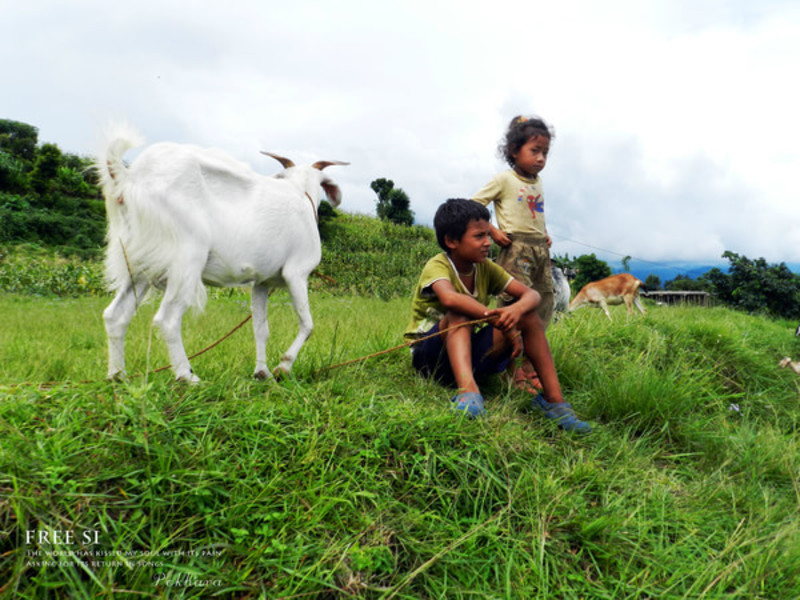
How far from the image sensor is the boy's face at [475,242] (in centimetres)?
271

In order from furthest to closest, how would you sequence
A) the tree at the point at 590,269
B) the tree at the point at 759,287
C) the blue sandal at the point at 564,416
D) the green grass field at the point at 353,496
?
the tree at the point at 590,269 → the tree at the point at 759,287 → the blue sandal at the point at 564,416 → the green grass field at the point at 353,496

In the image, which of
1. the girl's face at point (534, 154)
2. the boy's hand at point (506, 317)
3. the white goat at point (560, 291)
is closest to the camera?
the boy's hand at point (506, 317)

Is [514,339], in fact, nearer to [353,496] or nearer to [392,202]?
[353,496]

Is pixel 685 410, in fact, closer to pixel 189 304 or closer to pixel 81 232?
pixel 189 304

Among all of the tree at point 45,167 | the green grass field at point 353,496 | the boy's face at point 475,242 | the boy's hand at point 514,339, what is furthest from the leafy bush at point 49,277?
the boy's hand at point 514,339

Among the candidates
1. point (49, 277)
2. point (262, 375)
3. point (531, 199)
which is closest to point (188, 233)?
point (262, 375)

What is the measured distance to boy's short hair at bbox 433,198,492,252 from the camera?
2723mm

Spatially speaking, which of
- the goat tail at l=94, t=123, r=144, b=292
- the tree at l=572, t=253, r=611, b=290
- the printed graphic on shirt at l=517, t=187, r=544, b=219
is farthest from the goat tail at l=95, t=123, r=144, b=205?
the tree at l=572, t=253, r=611, b=290

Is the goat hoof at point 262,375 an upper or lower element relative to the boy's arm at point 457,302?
lower

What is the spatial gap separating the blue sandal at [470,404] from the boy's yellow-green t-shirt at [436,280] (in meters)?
0.62

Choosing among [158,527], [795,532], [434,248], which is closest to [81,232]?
[434,248]

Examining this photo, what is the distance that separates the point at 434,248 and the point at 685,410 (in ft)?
42.7

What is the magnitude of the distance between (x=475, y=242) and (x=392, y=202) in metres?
23.9

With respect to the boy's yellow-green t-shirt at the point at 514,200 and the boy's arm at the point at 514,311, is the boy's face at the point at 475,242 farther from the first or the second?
the boy's yellow-green t-shirt at the point at 514,200
